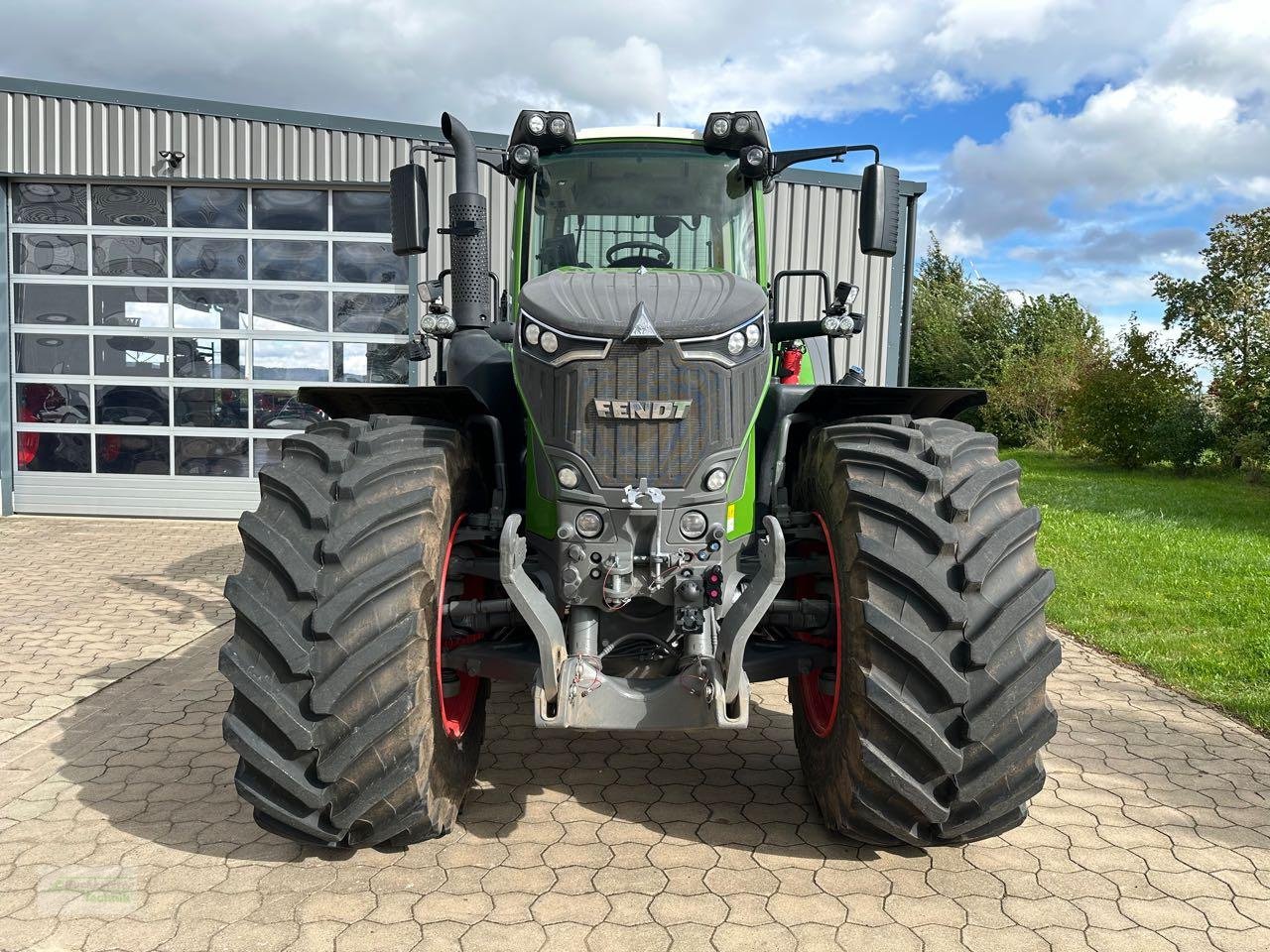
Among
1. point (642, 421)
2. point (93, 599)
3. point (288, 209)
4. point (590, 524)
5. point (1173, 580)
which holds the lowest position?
point (93, 599)

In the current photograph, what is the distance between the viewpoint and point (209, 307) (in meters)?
11.0

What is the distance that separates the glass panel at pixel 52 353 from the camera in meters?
11.1

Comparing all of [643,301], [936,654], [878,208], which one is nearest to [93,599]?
[643,301]

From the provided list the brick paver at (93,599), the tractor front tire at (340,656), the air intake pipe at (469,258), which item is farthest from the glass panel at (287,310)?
the tractor front tire at (340,656)

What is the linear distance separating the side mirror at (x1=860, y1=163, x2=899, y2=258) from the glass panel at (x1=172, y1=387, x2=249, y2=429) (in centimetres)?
901

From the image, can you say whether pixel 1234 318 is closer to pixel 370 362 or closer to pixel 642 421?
pixel 370 362

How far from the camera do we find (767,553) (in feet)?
9.66

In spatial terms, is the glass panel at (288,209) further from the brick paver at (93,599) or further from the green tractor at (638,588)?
the green tractor at (638,588)

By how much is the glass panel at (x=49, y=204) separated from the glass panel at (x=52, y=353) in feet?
4.29

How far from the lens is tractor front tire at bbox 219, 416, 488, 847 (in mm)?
2785

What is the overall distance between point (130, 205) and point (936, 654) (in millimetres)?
11076

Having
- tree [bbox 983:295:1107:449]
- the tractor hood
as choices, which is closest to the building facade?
the tractor hood

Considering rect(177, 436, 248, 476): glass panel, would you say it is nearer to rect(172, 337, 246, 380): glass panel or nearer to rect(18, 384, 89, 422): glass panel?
rect(172, 337, 246, 380): glass panel

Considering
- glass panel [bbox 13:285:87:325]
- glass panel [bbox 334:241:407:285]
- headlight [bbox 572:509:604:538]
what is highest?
glass panel [bbox 334:241:407:285]
